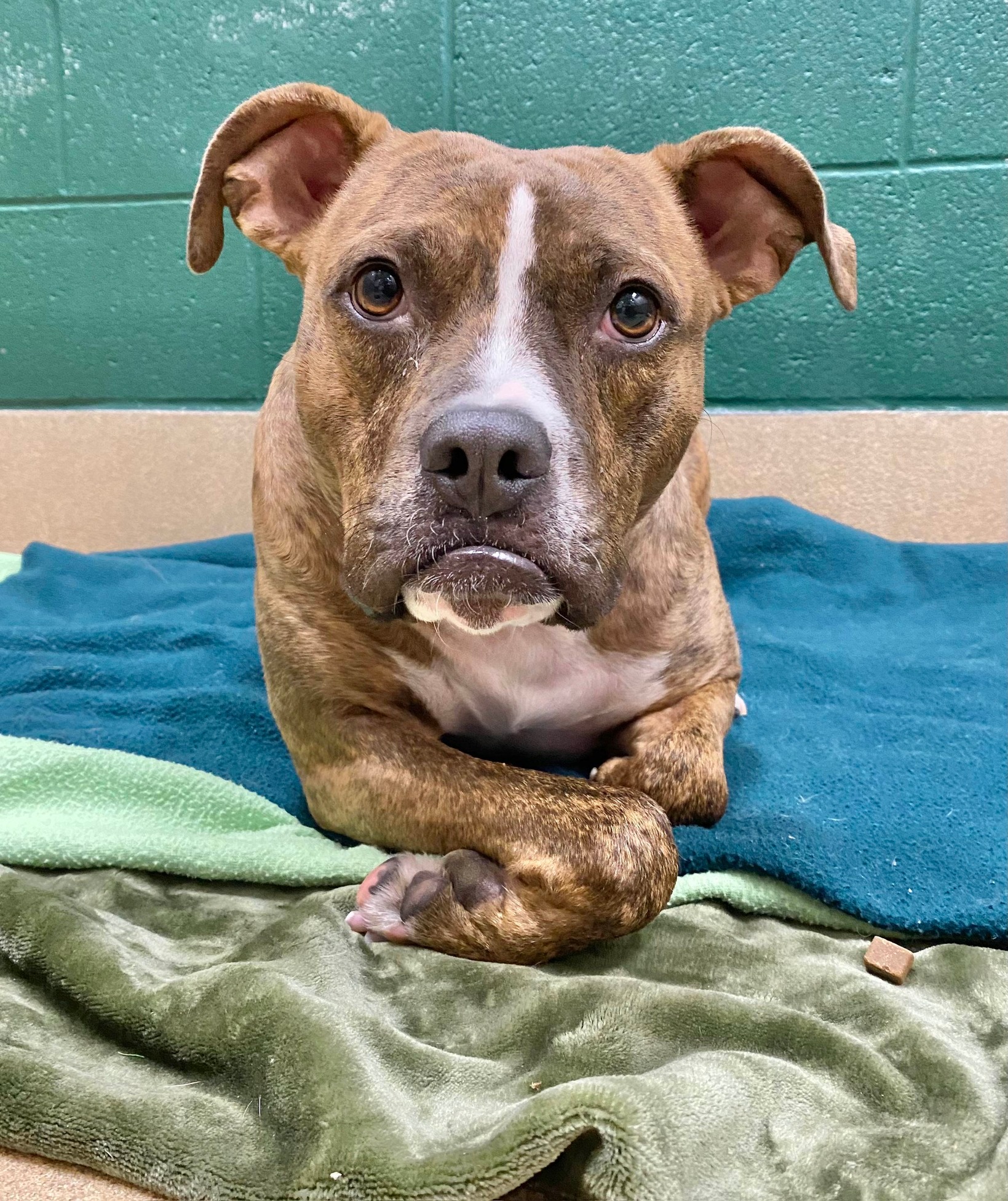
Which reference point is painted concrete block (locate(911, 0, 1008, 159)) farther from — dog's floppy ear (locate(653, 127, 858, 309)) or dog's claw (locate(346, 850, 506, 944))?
dog's claw (locate(346, 850, 506, 944))

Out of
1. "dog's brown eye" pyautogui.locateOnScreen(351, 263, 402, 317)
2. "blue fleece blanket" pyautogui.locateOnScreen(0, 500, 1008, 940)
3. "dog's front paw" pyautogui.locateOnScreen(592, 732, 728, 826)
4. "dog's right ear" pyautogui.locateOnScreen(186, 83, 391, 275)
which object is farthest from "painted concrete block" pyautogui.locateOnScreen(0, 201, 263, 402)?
"dog's front paw" pyautogui.locateOnScreen(592, 732, 728, 826)

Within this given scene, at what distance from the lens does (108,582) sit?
142 inches

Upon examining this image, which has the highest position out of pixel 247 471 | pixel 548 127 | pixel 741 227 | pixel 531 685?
pixel 548 127

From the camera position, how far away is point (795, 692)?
2.73m

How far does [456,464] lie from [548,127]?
2.65m

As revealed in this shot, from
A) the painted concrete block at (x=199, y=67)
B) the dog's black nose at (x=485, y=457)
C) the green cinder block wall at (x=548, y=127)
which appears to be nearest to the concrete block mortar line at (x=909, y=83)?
the green cinder block wall at (x=548, y=127)

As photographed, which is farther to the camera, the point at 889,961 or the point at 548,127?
the point at 548,127

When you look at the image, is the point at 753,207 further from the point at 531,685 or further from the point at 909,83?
the point at 909,83

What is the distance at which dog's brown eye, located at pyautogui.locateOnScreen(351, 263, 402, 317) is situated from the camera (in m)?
1.69

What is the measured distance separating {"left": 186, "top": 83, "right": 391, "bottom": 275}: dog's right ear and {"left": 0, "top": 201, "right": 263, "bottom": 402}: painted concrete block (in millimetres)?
1914

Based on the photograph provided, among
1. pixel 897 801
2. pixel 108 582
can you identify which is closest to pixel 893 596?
pixel 897 801

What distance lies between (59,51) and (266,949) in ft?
12.0

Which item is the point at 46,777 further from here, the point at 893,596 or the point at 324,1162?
the point at 893,596

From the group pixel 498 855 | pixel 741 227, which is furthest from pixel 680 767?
pixel 741 227
